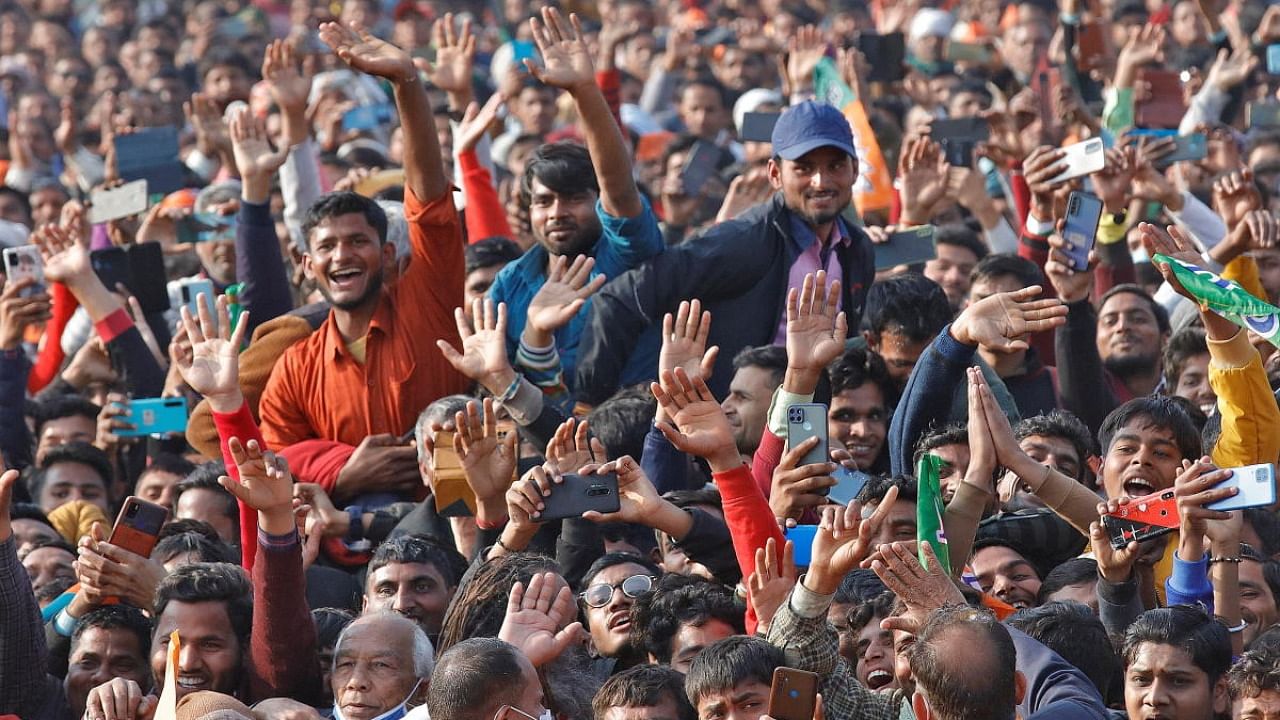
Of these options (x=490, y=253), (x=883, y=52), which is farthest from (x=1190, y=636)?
(x=883, y=52)

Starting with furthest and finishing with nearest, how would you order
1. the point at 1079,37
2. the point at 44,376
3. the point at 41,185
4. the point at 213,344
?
1. the point at 41,185
2. the point at 1079,37
3. the point at 44,376
4. the point at 213,344

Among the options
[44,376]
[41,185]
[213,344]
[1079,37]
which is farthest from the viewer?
[41,185]

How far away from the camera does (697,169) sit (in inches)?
417

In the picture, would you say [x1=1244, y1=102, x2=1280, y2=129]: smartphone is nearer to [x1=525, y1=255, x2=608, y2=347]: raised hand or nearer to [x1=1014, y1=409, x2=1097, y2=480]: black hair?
[x1=1014, y1=409, x2=1097, y2=480]: black hair

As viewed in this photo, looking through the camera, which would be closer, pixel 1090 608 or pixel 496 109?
pixel 1090 608

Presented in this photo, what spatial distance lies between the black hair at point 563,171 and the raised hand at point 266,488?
1.91m

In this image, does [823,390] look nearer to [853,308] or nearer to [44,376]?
[853,308]

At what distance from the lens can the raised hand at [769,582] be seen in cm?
594

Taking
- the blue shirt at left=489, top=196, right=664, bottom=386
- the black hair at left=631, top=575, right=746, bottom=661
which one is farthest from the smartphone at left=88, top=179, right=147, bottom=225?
the black hair at left=631, top=575, right=746, bottom=661

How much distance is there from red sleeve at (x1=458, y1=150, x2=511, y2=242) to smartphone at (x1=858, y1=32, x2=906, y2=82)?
2470mm

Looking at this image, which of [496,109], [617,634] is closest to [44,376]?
[496,109]

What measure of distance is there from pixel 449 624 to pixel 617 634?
462mm

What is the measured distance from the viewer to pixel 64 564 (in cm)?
770

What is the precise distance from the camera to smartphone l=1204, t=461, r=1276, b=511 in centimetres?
562
